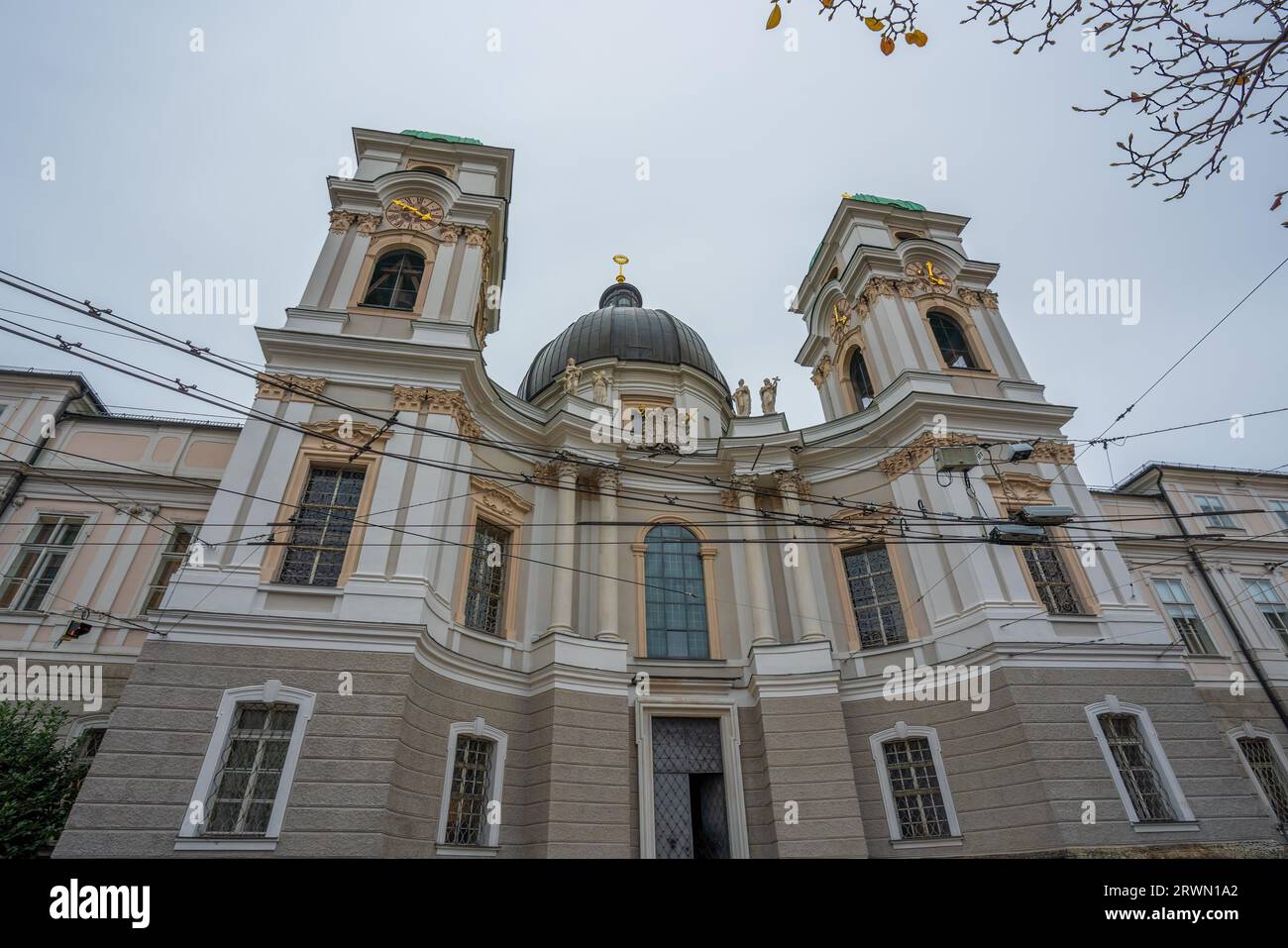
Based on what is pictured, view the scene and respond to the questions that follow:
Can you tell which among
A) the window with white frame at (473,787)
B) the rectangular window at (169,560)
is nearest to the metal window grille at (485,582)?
the window with white frame at (473,787)

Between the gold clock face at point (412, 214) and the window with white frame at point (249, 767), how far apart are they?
13.5m

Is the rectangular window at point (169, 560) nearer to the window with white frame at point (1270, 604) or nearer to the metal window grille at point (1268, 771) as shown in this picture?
the metal window grille at point (1268, 771)

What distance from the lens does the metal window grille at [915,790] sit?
44.8 feet

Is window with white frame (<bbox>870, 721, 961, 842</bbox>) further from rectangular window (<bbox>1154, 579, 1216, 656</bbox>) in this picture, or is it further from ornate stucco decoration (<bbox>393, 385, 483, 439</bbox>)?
ornate stucco decoration (<bbox>393, 385, 483, 439</bbox>)

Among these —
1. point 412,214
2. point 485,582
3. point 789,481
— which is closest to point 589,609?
point 485,582

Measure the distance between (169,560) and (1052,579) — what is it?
22.8 metres

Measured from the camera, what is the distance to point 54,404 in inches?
728

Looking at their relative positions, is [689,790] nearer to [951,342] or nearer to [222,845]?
[222,845]

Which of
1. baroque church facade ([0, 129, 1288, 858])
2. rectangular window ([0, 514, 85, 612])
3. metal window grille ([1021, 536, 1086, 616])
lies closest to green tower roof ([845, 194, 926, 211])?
baroque church facade ([0, 129, 1288, 858])
